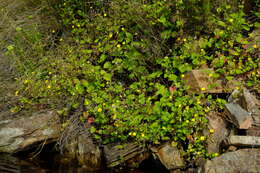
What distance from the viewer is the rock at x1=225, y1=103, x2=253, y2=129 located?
106 inches

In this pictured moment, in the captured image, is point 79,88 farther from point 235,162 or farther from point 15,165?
point 235,162

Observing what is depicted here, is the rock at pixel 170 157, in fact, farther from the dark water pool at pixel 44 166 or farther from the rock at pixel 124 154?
the rock at pixel 124 154

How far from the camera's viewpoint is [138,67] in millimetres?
3508

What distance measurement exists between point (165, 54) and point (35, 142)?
1.99 metres

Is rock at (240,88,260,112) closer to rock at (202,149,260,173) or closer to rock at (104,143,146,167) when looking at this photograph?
rock at (202,149,260,173)

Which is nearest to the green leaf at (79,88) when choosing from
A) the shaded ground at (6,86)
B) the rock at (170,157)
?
the shaded ground at (6,86)

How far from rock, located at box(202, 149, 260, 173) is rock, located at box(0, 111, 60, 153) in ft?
6.21

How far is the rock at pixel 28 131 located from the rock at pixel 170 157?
1365 millimetres

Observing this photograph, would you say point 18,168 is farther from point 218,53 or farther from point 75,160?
point 218,53

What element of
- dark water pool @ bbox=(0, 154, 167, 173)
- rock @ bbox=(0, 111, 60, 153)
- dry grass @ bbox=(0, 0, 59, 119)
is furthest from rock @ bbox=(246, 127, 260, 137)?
dry grass @ bbox=(0, 0, 59, 119)

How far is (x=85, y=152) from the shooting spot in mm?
3287

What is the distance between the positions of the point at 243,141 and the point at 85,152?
1.75 meters

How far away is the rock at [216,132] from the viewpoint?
9.14 feet

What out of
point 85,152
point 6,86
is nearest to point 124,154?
point 85,152
